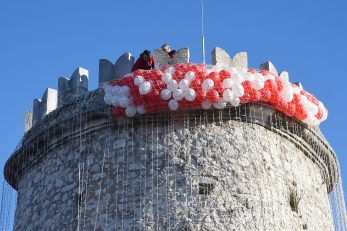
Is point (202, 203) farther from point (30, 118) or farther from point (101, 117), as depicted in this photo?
point (30, 118)

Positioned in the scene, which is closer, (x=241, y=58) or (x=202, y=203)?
(x=202, y=203)

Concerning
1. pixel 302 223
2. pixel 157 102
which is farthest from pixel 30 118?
pixel 302 223

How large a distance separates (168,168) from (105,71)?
84.5 inches

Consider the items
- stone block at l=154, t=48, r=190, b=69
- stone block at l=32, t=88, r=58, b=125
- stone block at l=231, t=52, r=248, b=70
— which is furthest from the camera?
stone block at l=32, t=88, r=58, b=125

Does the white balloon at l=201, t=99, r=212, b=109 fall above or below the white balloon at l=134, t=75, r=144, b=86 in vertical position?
below

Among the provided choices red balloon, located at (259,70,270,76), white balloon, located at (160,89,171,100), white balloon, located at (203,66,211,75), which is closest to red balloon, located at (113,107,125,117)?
white balloon, located at (160,89,171,100)

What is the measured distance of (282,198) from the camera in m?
11.7

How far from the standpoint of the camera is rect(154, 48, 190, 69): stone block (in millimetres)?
12094

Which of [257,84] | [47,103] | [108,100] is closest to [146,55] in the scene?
[108,100]

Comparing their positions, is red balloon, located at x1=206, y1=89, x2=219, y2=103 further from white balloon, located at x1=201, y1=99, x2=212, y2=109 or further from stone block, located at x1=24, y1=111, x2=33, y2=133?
stone block, located at x1=24, y1=111, x2=33, y2=133

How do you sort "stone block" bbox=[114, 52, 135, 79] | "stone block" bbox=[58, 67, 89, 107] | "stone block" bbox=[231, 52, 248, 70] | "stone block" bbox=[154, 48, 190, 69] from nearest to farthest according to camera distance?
1. "stone block" bbox=[154, 48, 190, 69]
2. "stone block" bbox=[231, 52, 248, 70]
3. "stone block" bbox=[114, 52, 135, 79]
4. "stone block" bbox=[58, 67, 89, 107]

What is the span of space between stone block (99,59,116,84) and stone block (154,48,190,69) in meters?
0.81

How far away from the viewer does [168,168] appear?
11.3 meters

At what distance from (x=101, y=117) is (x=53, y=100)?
63.9 inches
